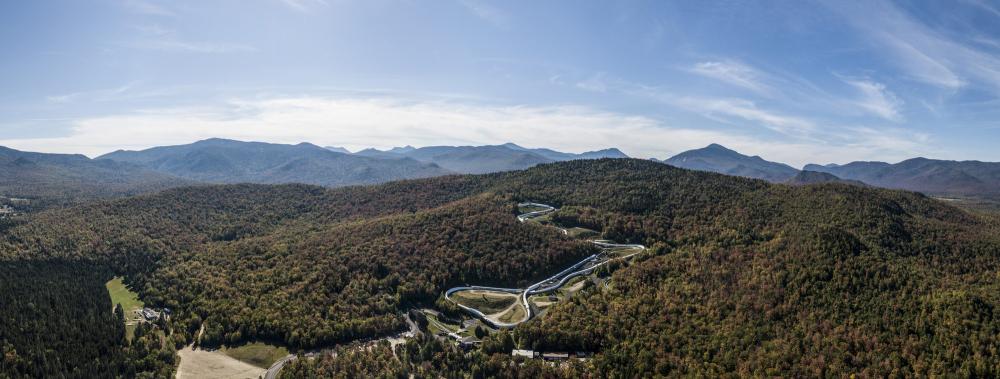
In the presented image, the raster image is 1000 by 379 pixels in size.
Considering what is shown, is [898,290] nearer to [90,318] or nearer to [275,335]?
[275,335]

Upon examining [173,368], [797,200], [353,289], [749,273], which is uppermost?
[797,200]

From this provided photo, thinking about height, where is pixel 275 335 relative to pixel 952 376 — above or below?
below

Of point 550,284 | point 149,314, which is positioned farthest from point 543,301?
point 149,314

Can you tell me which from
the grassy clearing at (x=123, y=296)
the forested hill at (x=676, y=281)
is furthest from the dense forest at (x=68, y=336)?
the forested hill at (x=676, y=281)

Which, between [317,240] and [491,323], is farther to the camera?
[317,240]

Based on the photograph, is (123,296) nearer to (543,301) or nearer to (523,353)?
(543,301)

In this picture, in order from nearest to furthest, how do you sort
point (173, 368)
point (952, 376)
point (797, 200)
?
point (952, 376) < point (173, 368) < point (797, 200)

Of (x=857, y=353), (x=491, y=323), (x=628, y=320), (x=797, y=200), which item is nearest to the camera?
(x=857, y=353)

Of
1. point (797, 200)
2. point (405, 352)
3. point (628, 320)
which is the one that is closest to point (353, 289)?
point (405, 352)
